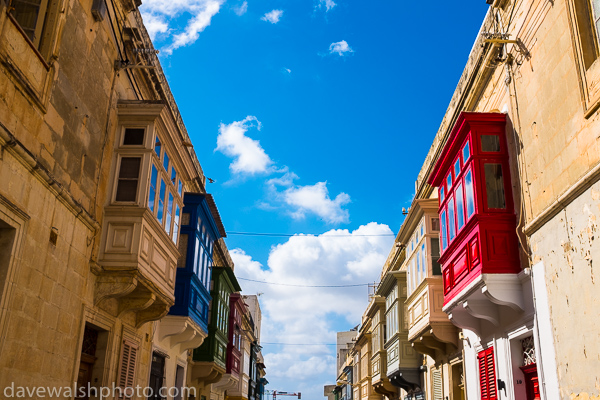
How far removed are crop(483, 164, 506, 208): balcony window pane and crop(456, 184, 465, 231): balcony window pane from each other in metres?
0.96

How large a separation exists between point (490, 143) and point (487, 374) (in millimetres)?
4858

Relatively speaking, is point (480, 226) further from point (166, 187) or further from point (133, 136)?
point (133, 136)

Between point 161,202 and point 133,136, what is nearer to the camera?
point 133,136

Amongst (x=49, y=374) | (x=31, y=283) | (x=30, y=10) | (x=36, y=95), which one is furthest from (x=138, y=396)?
(x=30, y=10)

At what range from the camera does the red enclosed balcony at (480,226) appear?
9781 millimetres

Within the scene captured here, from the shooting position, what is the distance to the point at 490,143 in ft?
35.1

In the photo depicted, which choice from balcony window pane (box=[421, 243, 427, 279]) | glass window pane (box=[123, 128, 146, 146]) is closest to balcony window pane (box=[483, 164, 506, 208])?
balcony window pane (box=[421, 243, 427, 279])

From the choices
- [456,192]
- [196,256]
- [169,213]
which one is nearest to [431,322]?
[456,192]

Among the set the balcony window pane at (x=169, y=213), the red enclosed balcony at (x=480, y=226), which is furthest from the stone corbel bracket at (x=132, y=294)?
the red enclosed balcony at (x=480, y=226)

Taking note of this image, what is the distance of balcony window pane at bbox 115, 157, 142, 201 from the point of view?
1102 cm

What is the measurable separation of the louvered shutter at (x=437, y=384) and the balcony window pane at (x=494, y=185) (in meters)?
7.57

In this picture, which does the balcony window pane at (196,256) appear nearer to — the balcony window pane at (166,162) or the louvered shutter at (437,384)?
the balcony window pane at (166,162)

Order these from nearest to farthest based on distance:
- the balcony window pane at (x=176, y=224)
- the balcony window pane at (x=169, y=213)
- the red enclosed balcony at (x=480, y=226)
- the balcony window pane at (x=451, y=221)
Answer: the red enclosed balcony at (x=480, y=226), the balcony window pane at (x=451, y=221), the balcony window pane at (x=169, y=213), the balcony window pane at (x=176, y=224)

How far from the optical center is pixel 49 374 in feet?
28.0
